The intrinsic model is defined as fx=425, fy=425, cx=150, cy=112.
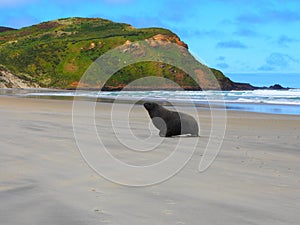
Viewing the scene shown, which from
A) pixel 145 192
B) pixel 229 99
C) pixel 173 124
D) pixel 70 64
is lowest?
pixel 145 192

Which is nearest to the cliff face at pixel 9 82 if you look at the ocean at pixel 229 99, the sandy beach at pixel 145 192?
the ocean at pixel 229 99

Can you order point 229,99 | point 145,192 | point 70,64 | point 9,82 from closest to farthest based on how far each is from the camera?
point 145,192
point 229,99
point 9,82
point 70,64

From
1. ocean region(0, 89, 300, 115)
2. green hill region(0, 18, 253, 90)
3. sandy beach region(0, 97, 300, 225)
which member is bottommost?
sandy beach region(0, 97, 300, 225)

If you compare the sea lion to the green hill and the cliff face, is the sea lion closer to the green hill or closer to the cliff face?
the cliff face

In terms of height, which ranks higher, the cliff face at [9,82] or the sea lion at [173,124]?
the cliff face at [9,82]

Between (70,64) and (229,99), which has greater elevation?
(70,64)

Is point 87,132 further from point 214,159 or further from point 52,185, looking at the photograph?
point 52,185

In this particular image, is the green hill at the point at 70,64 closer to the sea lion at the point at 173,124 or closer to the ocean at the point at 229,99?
the ocean at the point at 229,99

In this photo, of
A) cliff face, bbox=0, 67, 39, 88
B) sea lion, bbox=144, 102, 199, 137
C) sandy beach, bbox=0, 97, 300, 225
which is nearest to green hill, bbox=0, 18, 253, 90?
cliff face, bbox=0, 67, 39, 88

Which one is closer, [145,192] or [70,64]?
[145,192]

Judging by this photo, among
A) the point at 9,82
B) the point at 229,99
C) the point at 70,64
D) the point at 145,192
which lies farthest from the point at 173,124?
the point at 70,64

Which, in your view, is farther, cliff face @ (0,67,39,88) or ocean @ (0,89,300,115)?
cliff face @ (0,67,39,88)

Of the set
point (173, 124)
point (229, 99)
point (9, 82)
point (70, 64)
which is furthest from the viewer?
point (70, 64)

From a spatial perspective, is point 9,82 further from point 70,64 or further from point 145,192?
point 145,192
